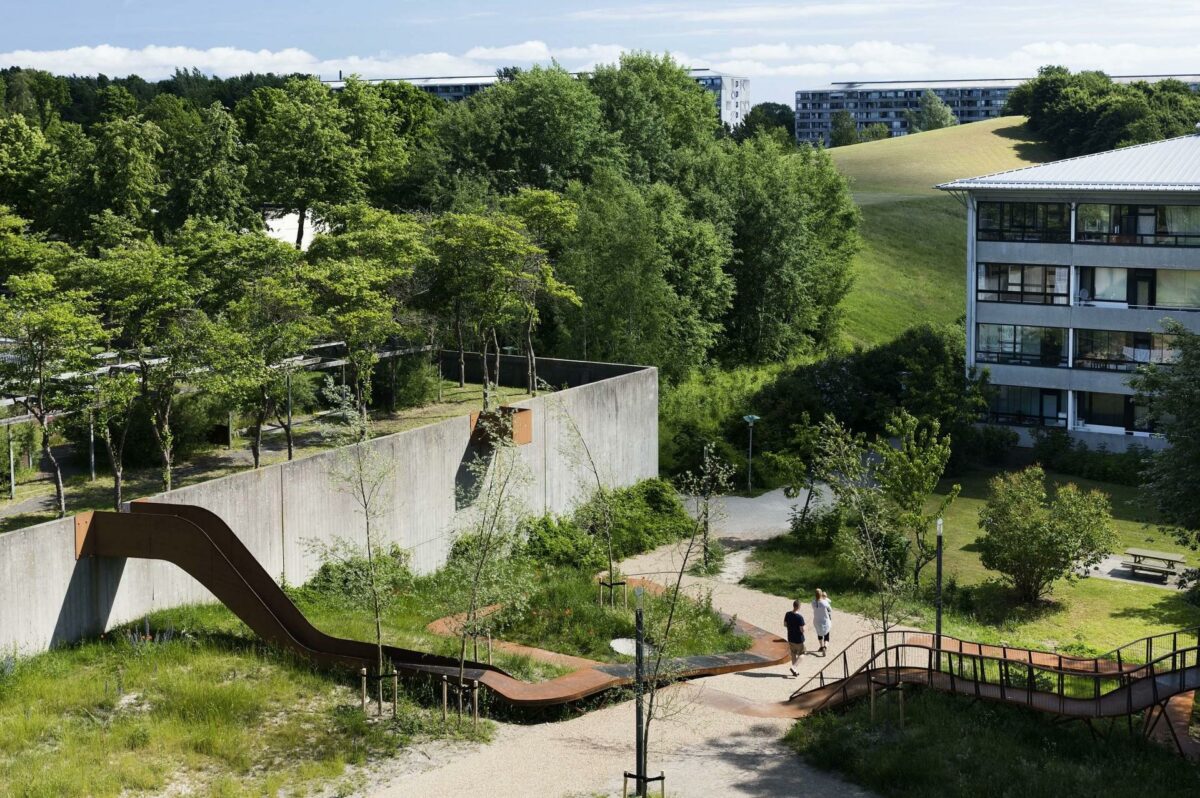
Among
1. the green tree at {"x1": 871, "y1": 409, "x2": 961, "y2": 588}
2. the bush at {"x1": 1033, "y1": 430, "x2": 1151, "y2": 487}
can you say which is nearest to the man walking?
the green tree at {"x1": 871, "y1": 409, "x2": 961, "y2": 588}

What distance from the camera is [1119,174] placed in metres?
51.1

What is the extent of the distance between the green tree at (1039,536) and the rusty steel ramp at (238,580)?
1266 centimetres

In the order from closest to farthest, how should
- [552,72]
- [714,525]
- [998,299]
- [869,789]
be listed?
[869,789]
[714,525]
[998,299]
[552,72]

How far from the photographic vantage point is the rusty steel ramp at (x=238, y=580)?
25188mm

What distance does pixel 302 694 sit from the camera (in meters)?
24.1

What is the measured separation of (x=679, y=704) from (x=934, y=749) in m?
Answer: 5.29

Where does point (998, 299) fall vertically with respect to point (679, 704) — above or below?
above

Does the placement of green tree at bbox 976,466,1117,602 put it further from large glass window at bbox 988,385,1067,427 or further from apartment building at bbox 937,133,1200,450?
large glass window at bbox 988,385,1067,427

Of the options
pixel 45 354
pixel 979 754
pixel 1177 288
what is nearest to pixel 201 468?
pixel 45 354

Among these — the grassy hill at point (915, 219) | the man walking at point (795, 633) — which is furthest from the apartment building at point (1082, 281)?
the man walking at point (795, 633)

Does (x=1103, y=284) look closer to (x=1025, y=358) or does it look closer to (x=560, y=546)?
(x=1025, y=358)

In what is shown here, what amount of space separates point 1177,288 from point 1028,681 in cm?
3134

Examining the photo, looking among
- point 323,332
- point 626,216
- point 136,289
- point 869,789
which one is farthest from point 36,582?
point 626,216

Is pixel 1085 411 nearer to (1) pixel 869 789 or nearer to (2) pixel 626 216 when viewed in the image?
(2) pixel 626 216
